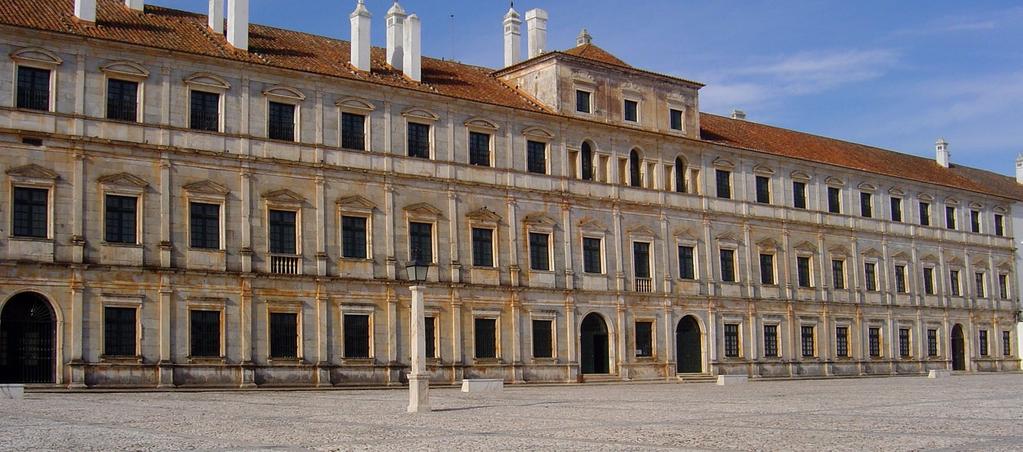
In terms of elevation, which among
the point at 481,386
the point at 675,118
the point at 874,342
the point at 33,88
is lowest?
the point at 481,386

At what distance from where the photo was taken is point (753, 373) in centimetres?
5591

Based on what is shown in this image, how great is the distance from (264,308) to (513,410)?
17072mm

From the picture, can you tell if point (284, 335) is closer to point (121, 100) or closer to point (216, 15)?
point (121, 100)

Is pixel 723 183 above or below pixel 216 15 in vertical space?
below

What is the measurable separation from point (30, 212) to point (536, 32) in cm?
2443

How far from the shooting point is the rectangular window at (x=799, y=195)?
59.9m

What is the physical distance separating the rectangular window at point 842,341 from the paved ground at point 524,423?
28.3 metres

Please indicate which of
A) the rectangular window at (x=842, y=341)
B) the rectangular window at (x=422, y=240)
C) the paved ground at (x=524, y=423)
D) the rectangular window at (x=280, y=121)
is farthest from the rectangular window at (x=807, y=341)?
the rectangular window at (x=280, y=121)

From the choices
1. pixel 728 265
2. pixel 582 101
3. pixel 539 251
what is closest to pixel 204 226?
pixel 539 251

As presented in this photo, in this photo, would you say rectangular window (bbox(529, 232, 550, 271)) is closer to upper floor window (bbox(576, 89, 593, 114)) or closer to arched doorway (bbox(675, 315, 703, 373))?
upper floor window (bbox(576, 89, 593, 114))

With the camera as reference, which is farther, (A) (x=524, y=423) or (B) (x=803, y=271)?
(B) (x=803, y=271)

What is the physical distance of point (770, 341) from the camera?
57656 millimetres

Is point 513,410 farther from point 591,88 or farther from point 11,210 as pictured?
point 591,88

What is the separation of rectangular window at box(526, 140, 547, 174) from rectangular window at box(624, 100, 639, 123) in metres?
5.17
